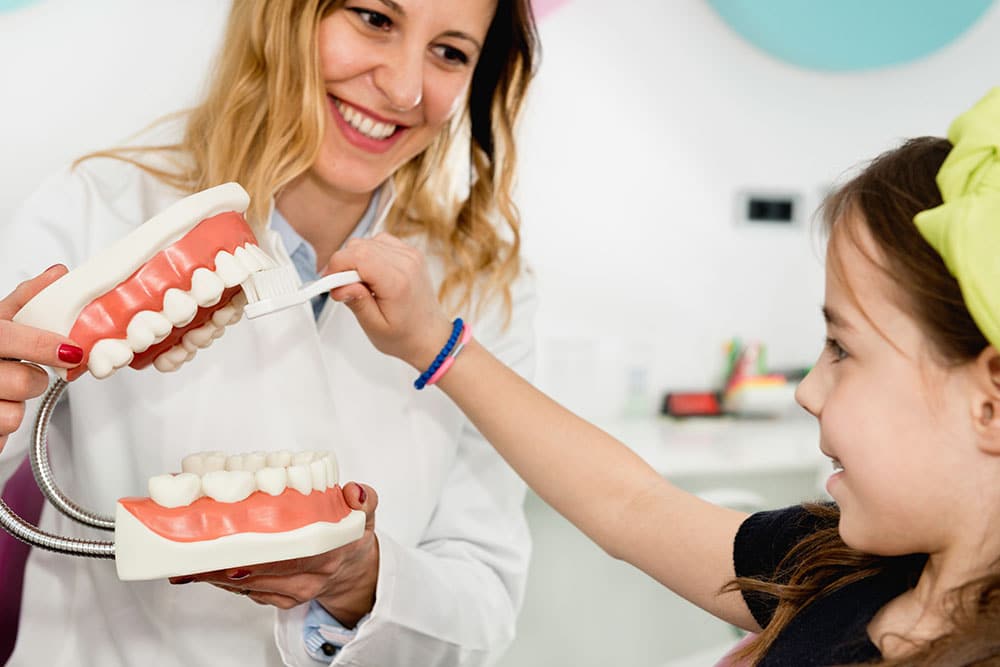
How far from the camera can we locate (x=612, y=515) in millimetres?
1189

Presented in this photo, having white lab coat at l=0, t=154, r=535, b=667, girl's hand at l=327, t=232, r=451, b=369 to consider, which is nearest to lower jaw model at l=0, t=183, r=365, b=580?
girl's hand at l=327, t=232, r=451, b=369

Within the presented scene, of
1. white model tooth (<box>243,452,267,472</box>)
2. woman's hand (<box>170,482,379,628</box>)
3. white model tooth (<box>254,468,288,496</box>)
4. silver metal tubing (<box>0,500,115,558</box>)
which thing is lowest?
woman's hand (<box>170,482,379,628</box>)

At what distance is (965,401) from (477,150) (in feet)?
3.29

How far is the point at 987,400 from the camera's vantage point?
0.82m

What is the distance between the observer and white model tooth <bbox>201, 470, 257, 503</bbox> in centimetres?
101

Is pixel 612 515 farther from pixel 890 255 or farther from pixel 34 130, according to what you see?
pixel 34 130

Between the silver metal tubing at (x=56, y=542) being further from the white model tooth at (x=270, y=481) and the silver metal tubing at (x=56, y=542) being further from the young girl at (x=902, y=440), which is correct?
the young girl at (x=902, y=440)

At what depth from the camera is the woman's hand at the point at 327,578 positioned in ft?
3.68

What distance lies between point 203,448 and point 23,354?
0.45 metres

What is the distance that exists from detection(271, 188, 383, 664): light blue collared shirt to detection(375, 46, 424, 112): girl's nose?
0.73 ft

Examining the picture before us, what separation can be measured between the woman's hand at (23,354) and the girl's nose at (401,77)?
0.51m

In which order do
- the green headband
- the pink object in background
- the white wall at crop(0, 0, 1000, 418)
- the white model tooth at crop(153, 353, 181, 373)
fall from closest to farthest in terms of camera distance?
the green headband < the white model tooth at crop(153, 353, 181, 373) < the pink object in background < the white wall at crop(0, 0, 1000, 418)

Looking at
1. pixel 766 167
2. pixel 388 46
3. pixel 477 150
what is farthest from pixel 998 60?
pixel 388 46

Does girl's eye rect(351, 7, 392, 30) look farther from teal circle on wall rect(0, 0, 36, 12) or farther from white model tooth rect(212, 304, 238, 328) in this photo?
teal circle on wall rect(0, 0, 36, 12)
